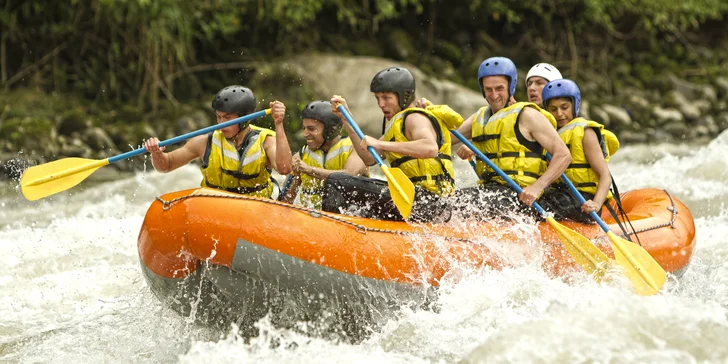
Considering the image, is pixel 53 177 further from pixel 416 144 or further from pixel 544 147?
pixel 544 147

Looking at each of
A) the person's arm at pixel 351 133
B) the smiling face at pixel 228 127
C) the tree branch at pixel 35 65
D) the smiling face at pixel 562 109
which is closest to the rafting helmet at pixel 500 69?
the smiling face at pixel 562 109

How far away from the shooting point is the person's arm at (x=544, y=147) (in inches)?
228

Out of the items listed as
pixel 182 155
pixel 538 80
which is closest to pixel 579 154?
pixel 538 80

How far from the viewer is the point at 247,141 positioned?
6.02m

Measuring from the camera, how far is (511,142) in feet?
19.5

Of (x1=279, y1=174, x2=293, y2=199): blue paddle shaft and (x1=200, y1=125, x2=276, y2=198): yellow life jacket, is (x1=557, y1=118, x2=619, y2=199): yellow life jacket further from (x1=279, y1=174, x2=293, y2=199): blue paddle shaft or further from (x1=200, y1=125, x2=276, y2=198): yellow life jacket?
(x1=200, y1=125, x2=276, y2=198): yellow life jacket

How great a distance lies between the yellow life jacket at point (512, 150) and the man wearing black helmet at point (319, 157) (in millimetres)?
838

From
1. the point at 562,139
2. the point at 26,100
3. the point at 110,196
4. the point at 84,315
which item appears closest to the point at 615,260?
the point at 562,139

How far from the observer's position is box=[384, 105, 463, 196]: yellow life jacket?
5691 mm

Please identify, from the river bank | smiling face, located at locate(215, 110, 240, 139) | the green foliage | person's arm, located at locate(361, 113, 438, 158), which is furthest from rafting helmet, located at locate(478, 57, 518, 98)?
the green foliage

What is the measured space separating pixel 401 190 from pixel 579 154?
58.9 inches

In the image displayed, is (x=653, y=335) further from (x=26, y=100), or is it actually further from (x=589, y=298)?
(x=26, y=100)

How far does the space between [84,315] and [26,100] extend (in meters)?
6.92

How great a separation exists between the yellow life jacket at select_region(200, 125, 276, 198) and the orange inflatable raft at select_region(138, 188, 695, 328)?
88 cm
